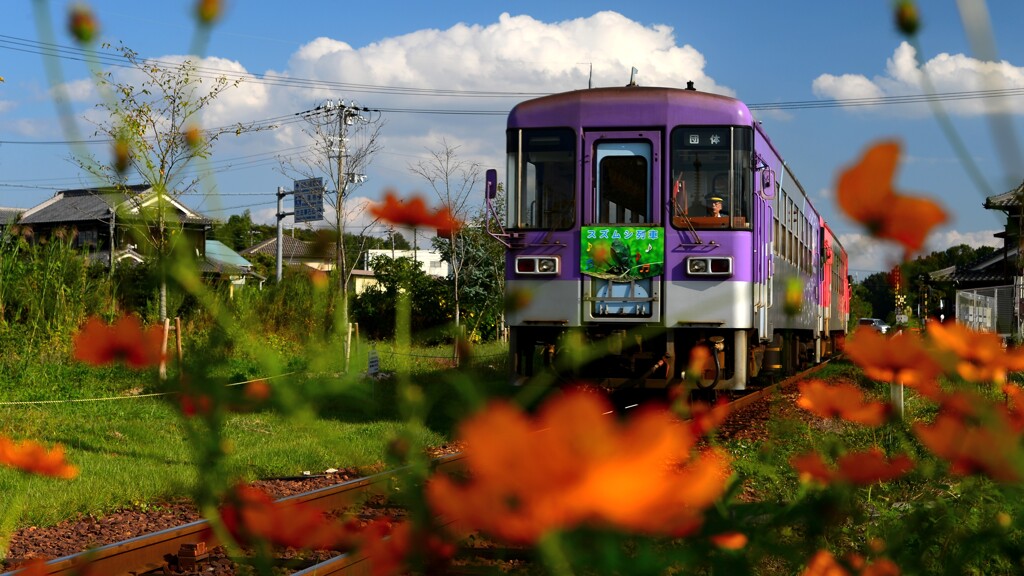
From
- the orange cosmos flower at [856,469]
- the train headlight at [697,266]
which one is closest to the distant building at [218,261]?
the orange cosmos flower at [856,469]

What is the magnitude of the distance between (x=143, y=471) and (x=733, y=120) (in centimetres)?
560

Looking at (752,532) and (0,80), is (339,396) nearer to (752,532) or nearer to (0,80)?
(752,532)

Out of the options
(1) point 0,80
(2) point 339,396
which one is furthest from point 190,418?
(1) point 0,80

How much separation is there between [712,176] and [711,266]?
83 cm

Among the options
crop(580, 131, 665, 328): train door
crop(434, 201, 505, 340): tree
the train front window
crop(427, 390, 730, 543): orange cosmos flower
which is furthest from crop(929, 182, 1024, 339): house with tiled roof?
crop(434, 201, 505, 340): tree

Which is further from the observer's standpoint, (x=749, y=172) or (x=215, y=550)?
(x=749, y=172)

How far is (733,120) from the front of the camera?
8.97 metres

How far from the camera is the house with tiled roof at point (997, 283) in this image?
53.1 inches

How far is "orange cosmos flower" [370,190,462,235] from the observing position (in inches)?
41.1

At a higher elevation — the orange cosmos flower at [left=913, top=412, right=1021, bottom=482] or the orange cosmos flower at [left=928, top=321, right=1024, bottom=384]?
the orange cosmos flower at [left=928, top=321, right=1024, bottom=384]

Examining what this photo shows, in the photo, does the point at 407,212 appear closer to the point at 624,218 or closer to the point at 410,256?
the point at 624,218

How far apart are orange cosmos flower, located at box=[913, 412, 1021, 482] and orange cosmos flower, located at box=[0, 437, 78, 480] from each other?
3.16 feet

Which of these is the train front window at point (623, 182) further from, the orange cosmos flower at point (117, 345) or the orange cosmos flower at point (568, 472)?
the orange cosmos flower at point (568, 472)

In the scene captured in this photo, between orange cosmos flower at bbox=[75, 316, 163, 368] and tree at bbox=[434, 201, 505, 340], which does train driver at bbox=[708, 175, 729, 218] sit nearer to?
orange cosmos flower at bbox=[75, 316, 163, 368]
